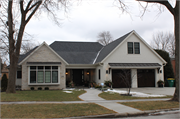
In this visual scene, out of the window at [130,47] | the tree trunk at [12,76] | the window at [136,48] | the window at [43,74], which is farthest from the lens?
the window at [136,48]

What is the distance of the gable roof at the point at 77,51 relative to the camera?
25.6 metres

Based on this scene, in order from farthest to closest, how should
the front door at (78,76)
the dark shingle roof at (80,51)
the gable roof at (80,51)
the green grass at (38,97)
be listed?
the front door at (78,76) → the dark shingle roof at (80,51) → the gable roof at (80,51) → the green grass at (38,97)

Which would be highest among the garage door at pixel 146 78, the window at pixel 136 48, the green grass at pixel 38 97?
the window at pixel 136 48

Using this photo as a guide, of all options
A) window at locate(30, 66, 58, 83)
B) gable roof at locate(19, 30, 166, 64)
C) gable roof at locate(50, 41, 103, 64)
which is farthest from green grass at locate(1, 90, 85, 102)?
gable roof at locate(50, 41, 103, 64)

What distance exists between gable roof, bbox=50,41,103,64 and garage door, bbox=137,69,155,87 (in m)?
6.68

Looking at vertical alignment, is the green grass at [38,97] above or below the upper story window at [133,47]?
below

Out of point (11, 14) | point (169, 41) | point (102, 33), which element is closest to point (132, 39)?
point (11, 14)

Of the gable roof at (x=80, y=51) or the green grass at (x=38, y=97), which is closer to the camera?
the green grass at (x=38, y=97)

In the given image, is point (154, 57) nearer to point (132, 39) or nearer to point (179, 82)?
point (132, 39)

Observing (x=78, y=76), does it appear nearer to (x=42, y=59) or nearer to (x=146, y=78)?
(x=42, y=59)

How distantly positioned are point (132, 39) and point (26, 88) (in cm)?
1381

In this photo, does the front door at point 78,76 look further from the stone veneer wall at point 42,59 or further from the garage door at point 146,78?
the garage door at point 146,78

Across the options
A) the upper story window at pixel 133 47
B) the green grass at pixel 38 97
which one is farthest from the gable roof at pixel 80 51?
the green grass at pixel 38 97

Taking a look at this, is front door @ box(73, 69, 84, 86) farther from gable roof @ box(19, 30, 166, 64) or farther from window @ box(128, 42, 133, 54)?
window @ box(128, 42, 133, 54)
